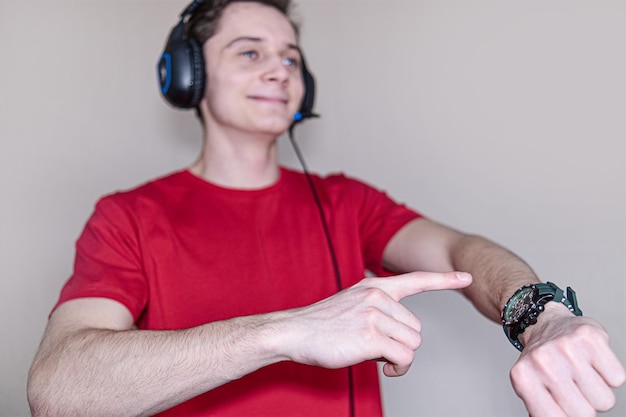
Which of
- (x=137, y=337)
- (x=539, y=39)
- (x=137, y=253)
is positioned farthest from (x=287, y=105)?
(x=137, y=337)

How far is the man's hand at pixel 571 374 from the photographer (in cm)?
93

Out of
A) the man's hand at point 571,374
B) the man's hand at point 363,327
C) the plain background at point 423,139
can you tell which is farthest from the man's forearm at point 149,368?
the plain background at point 423,139

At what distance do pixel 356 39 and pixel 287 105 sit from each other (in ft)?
2.26

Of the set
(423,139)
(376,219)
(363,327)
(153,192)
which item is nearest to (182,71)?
(153,192)

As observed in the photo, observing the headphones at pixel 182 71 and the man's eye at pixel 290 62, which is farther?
the man's eye at pixel 290 62

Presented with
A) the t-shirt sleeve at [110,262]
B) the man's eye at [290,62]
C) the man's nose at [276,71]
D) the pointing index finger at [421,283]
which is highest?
the man's eye at [290,62]

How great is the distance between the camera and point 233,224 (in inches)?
64.2

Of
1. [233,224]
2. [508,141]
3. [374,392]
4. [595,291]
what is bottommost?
[374,392]

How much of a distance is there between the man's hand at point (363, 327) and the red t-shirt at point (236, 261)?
0.40 metres

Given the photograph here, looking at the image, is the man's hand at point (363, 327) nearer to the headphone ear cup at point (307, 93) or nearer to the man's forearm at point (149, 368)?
the man's forearm at point (149, 368)

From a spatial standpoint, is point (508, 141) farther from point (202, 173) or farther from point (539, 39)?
point (202, 173)

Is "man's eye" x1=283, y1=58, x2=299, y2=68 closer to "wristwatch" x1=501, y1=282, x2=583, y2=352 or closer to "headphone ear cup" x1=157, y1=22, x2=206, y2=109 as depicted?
"headphone ear cup" x1=157, y1=22, x2=206, y2=109

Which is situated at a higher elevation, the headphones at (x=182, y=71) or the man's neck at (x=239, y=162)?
the headphones at (x=182, y=71)

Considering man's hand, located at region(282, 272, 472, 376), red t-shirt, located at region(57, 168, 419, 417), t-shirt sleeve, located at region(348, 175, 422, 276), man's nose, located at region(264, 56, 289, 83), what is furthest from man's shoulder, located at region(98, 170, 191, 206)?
man's hand, located at region(282, 272, 472, 376)
